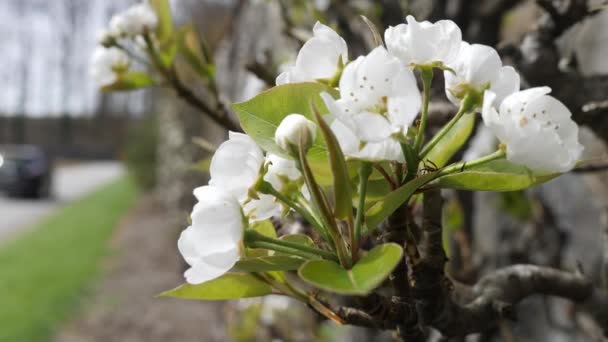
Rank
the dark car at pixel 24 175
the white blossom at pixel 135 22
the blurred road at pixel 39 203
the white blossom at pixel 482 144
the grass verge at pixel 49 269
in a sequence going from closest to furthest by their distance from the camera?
the white blossom at pixel 135 22 → the white blossom at pixel 482 144 → the grass verge at pixel 49 269 → the blurred road at pixel 39 203 → the dark car at pixel 24 175

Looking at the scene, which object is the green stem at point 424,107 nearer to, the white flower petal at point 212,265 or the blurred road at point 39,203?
the white flower petal at point 212,265

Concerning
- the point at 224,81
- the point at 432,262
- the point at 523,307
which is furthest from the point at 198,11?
the point at 432,262

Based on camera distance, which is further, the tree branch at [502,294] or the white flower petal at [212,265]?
the tree branch at [502,294]

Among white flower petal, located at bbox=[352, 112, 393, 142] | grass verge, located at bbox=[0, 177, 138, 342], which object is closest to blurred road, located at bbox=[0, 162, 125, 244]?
grass verge, located at bbox=[0, 177, 138, 342]

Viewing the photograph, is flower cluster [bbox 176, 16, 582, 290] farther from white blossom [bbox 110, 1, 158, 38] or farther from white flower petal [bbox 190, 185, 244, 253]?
white blossom [bbox 110, 1, 158, 38]

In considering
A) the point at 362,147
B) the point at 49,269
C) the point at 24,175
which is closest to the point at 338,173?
the point at 362,147

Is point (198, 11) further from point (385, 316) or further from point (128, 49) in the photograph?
point (385, 316)

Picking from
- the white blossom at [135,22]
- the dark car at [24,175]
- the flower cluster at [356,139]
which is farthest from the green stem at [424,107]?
the dark car at [24,175]
